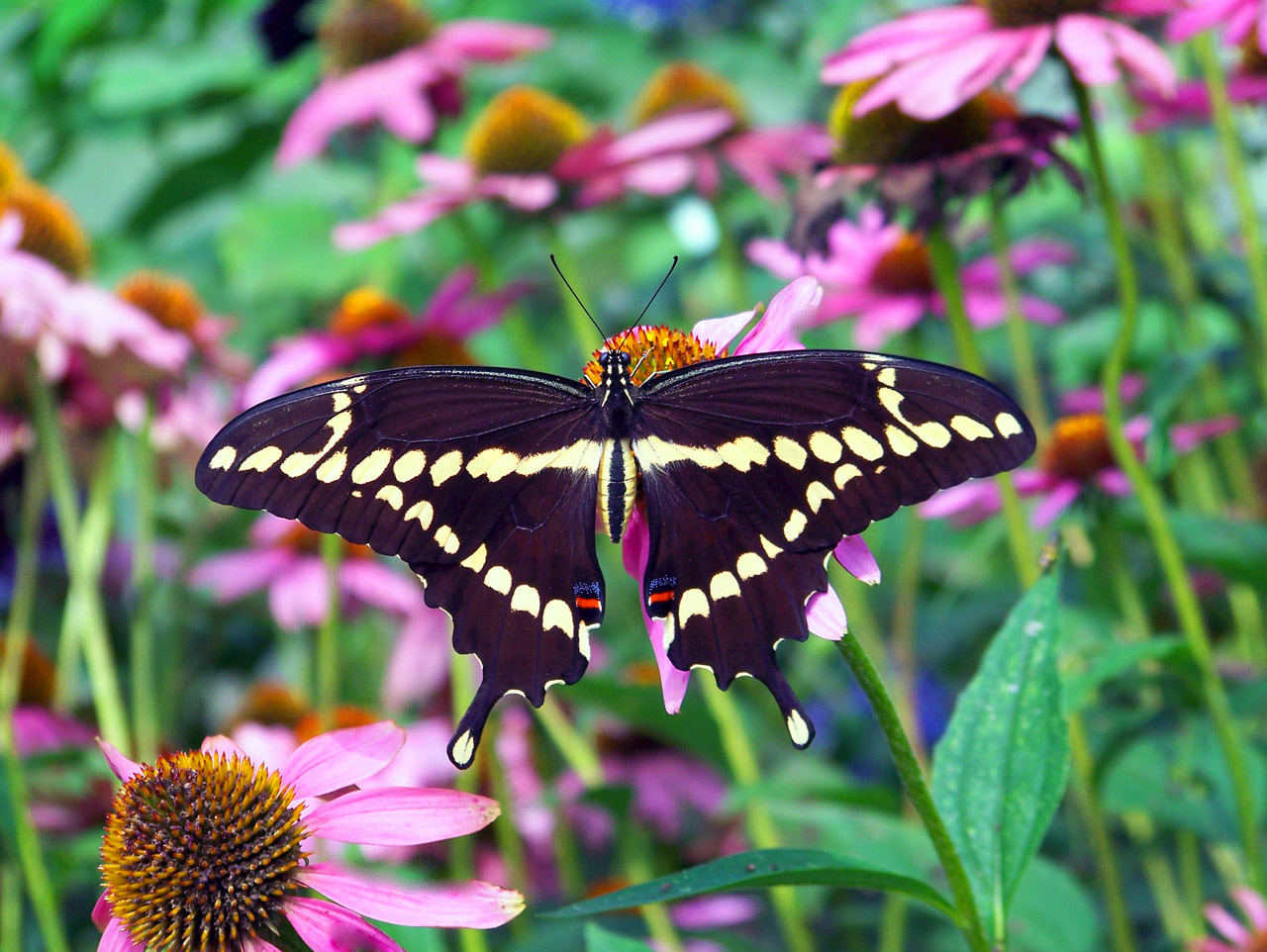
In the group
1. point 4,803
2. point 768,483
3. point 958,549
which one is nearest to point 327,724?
point 4,803

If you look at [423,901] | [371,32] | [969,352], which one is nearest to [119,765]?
[423,901]

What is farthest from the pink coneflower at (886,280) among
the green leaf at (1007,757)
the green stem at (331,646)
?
the green leaf at (1007,757)

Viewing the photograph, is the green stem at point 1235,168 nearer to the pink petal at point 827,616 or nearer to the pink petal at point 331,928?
the pink petal at point 827,616

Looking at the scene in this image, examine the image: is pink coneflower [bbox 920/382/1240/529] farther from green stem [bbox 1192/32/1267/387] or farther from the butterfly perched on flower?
the butterfly perched on flower

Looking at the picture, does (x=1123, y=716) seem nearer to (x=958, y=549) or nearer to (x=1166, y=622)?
(x=1166, y=622)

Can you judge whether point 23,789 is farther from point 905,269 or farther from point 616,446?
point 905,269
